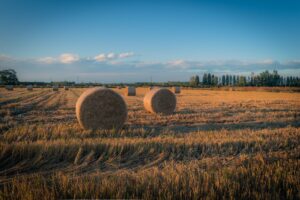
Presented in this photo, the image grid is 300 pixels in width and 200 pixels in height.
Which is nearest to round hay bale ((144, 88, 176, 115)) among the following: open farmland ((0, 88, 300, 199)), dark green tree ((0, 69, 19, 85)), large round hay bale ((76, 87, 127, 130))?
large round hay bale ((76, 87, 127, 130))

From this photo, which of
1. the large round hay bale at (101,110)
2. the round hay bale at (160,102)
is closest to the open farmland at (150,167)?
the large round hay bale at (101,110)

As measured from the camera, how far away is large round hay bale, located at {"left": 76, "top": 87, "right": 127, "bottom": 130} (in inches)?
386

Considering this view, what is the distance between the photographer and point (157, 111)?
591 inches

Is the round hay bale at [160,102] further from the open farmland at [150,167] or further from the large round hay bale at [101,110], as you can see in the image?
the open farmland at [150,167]

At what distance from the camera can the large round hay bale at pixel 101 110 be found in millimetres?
9812

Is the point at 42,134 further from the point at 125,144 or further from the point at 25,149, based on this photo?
the point at 125,144

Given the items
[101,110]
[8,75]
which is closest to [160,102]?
[101,110]

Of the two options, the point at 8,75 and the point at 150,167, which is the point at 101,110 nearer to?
the point at 150,167

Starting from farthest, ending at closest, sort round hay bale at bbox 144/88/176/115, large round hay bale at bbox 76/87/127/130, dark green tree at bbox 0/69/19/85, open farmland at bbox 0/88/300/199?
dark green tree at bbox 0/69/19/85, round hay bale at bbox 144/88/176/115, large round hay bale at bbox 76/87/127/130, open farmland at bbox 0/88/300/199

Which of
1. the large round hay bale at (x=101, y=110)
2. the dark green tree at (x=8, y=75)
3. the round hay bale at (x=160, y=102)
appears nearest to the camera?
the large round hay bale at (x=101, y=110)

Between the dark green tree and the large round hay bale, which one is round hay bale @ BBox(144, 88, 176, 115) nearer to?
the large round hay bale

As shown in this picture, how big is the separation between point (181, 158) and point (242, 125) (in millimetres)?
5821

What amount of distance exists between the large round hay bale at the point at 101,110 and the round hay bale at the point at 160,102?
195 inches

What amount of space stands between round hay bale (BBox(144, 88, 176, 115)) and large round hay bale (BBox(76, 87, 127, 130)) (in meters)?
4.94
